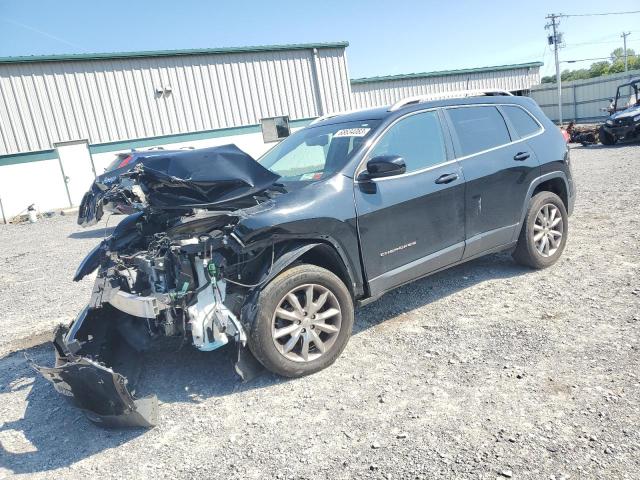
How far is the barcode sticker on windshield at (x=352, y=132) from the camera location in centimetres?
416

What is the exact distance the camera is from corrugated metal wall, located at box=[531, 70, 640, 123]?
95.9 feet

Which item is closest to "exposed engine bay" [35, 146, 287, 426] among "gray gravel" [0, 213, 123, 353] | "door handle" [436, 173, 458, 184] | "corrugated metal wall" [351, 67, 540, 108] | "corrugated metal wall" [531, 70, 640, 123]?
"gray gravel" [0, 213, 123, 353]

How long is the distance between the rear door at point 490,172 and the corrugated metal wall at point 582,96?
28.4 metres

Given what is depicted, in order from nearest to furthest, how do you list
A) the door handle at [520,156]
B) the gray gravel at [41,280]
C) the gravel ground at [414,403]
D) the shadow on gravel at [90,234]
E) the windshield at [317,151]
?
the gravel ground at [414,403] < the windshield at [317,151] < the door handle at [520,156] < the gray gravel at [41,280] < the shadow on gravel at [90,234]

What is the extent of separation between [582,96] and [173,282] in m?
35.4

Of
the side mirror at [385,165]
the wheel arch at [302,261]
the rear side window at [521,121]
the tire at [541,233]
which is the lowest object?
the tire at [541,233]

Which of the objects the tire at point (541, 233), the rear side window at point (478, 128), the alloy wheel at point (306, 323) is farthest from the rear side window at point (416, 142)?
the tire at point (541, 233)

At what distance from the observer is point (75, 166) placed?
17.2 metres

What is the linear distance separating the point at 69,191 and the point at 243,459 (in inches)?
667

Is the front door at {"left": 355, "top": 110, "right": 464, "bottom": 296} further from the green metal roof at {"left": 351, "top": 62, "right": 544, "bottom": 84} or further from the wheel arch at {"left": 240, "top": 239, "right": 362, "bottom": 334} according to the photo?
the green metal roof at {"left": 351, "top": 62, "right": 544, "bottom": 84}

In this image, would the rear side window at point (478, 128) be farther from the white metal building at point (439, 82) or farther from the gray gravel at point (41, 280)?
the white metal building at point (439, 82)

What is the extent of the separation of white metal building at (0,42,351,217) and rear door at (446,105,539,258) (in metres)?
15.5

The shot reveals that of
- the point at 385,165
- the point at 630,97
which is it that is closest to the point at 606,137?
the point at 630,97

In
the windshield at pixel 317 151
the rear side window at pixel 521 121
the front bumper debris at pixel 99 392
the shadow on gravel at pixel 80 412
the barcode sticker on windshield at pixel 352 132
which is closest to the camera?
the front bumper debris at pixel 99 392
